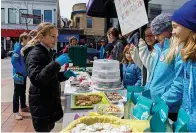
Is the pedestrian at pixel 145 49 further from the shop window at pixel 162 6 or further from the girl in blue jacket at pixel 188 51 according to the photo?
the girl in blue jacket at pixel 188 51

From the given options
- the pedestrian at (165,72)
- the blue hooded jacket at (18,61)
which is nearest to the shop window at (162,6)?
the pedestrian at (165,72)

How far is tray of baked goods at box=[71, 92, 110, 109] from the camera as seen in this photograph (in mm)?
2229

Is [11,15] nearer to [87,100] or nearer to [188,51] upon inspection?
[87,100]

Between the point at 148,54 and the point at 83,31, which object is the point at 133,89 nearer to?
the point at 148,54

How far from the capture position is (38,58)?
233cm

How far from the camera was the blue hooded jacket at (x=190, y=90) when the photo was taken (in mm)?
1449

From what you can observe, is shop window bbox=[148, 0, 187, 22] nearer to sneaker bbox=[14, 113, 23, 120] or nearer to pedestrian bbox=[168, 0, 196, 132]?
pedestrian bbox=[168, 0, 196, 132]

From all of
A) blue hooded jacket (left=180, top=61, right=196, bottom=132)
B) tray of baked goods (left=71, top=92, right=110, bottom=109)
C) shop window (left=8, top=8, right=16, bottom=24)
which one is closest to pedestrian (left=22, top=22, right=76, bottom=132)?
tray of baked goods (left=71, top=92, right=110, bottom=109)

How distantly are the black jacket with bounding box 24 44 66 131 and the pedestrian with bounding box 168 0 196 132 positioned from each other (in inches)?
47.1

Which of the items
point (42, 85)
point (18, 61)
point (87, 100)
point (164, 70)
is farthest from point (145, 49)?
point (18, 61)

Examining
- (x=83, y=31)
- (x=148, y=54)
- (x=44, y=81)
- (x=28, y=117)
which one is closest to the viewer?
(x=44, y=81)

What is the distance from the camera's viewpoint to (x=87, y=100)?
2.35 metres

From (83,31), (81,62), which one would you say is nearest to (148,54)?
(81,62)

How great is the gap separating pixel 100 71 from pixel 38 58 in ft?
3.29
